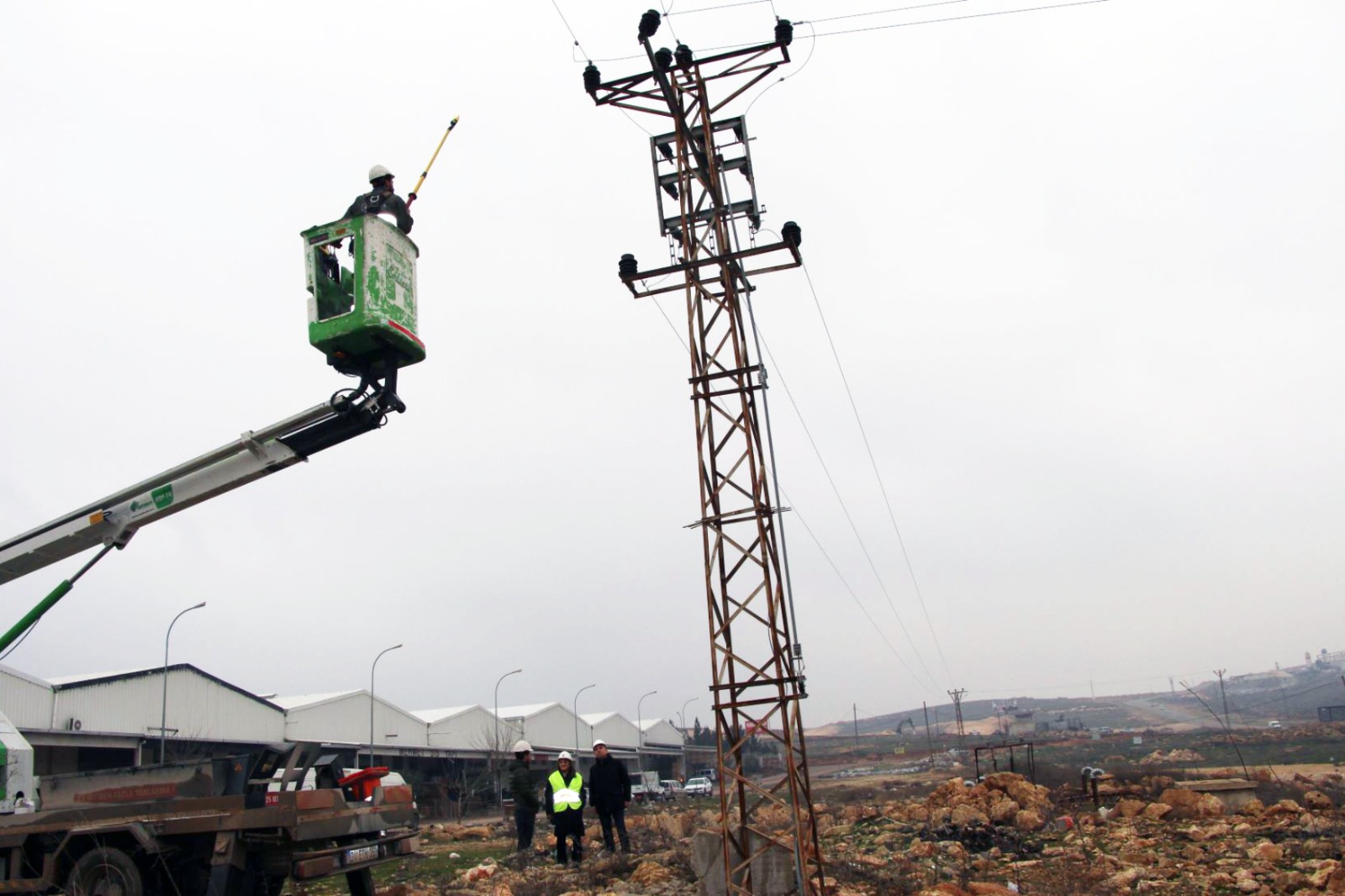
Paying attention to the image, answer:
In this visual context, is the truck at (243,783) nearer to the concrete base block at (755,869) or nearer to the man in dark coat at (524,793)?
the concrete base block at (755,869)

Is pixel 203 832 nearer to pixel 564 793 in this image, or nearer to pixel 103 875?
pixel 103 875

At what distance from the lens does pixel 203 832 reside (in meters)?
8.27

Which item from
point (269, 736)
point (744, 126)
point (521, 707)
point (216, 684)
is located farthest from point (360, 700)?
point (744, 126)

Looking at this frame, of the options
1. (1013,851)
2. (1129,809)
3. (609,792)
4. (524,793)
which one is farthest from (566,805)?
(1129,809)

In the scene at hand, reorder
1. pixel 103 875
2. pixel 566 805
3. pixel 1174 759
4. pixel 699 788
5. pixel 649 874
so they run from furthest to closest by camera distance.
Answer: pixel 699 788 < pixel 1174 759 < pixel 566 805 < pixel 649 874 < pixel 103 875

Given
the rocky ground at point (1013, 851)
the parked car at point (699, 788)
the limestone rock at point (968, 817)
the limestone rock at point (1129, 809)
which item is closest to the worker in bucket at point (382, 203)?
the rocky ground at point (1013, 851)

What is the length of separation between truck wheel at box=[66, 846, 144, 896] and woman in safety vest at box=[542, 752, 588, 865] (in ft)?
19.1

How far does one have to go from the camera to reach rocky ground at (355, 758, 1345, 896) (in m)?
11.0

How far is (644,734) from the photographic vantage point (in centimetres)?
9194

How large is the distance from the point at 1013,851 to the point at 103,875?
10.9 m

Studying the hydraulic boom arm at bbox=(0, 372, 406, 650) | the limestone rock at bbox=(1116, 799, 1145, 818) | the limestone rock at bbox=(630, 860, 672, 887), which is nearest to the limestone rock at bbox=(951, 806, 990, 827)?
the limestone rock at bbox=(1116, 799, 1145, 818)

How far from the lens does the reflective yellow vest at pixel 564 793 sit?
1346 cm

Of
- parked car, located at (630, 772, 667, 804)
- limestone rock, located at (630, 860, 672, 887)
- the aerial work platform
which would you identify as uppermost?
the aerial work platform

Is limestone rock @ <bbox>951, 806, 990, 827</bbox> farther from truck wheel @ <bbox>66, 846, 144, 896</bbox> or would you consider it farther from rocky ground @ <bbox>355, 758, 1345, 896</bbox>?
truck wheel @ <bbox>66, 846, 144, 896</bbox>
